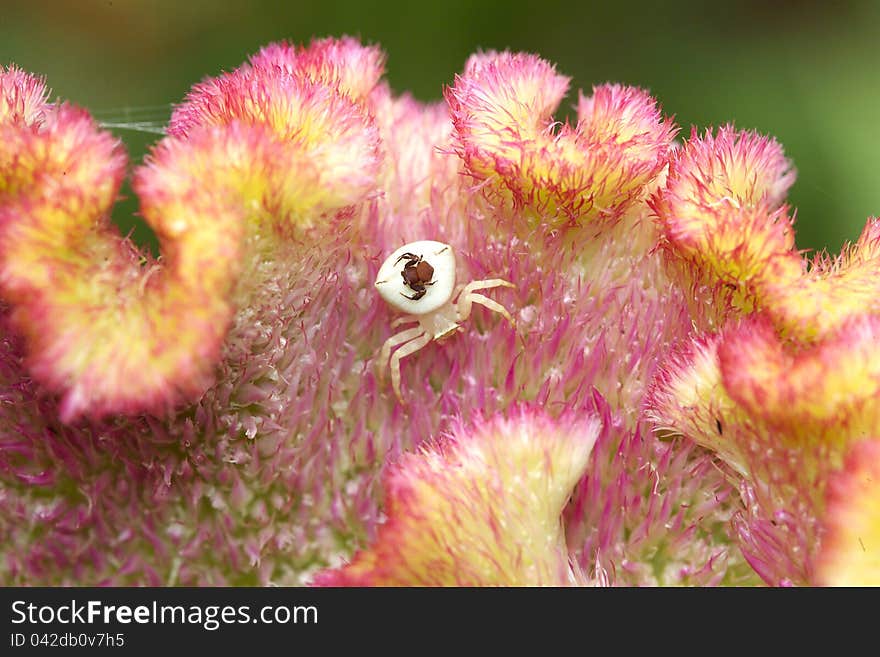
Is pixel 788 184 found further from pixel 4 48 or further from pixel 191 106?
pixel 4 48

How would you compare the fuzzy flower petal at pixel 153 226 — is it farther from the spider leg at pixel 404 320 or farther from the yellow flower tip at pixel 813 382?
the yellow flower tip at pixel 813 382

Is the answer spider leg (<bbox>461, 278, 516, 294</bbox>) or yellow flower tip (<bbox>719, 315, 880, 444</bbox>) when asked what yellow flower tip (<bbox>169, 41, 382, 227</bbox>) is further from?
yellow flower tip (<bbox>719, 315, 880, 444</bbox>)

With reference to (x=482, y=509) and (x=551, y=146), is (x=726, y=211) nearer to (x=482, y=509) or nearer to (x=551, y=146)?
(x=551, y=146)

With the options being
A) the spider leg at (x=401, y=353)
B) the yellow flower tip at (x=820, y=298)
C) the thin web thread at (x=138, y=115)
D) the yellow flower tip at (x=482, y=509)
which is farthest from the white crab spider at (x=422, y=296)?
the thin web thread at (x=138, y=115)

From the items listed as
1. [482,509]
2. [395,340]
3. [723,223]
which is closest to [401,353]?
[395,340]

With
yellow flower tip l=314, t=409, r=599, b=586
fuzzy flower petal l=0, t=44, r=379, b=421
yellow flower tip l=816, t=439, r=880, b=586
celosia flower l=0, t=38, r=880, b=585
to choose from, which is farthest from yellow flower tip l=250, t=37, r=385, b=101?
yellow flower tip l=816, t=439, r=880, b=586
